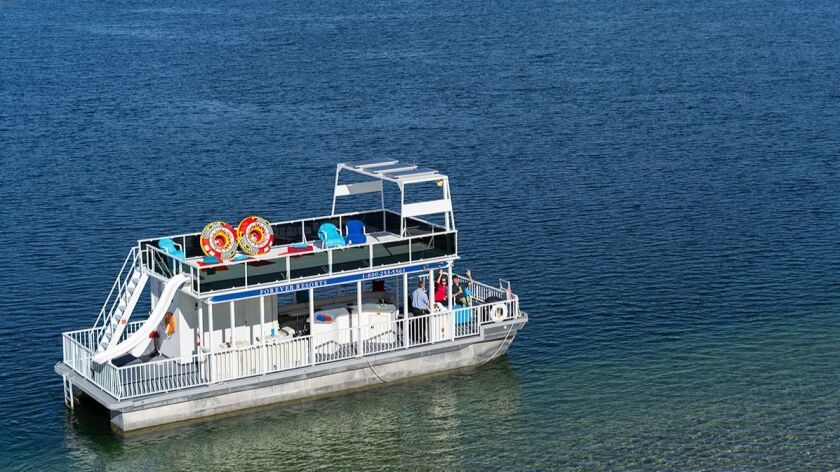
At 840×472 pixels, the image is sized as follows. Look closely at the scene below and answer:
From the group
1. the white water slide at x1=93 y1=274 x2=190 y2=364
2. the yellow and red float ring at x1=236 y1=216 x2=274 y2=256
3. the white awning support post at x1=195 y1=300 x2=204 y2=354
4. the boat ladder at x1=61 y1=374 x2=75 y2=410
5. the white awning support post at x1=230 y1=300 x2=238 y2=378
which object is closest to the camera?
the white water slide at x1=93 y1=274 x2=190 y2=364

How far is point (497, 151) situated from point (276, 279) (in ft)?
126

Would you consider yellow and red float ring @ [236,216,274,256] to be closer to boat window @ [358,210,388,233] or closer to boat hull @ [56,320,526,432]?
boat hull @ [56,320,526,432]

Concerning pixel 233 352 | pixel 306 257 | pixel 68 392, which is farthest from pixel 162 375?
pixel 306 257

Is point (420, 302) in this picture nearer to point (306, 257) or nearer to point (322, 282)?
point (322, 282)

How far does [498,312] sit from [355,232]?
536 centimetres

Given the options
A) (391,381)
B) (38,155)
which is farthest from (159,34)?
(391,381)

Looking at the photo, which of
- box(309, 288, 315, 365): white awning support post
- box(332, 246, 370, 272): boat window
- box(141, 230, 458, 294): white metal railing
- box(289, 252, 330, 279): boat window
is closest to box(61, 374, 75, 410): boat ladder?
box(141, 230, 458, 294): white metal railing

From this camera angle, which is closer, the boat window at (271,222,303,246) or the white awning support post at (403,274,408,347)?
the white awning support post at (403,274,408,347)

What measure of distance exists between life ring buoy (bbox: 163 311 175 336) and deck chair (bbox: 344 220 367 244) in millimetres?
5944

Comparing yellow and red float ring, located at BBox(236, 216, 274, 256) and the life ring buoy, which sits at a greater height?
yellow and red float ring, located at BBox(236, 216, 274, 256)

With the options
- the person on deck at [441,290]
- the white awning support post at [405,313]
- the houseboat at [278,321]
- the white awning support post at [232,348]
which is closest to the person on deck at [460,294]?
the houseboat at [278,321]

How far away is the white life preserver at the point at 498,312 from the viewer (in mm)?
49250

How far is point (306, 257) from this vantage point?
1825 inches

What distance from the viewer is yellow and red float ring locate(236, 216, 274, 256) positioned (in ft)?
150
